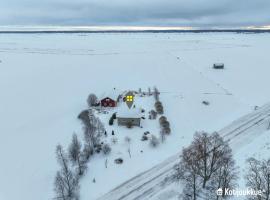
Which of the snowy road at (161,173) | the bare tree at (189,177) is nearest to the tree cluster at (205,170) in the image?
the bare tree at (189,177)

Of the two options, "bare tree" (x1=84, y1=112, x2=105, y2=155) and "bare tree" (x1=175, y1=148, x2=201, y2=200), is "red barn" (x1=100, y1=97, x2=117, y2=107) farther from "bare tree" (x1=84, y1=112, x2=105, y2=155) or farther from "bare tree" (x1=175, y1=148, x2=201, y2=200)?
"bare tree" (x1=175, y1=148, x2=201, y2=200)

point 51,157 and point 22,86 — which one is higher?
point 22,86

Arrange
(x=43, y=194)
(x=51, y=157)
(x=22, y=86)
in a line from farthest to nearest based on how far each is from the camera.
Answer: (x=22, y=86)
(x=51, y=157)
(x=43, y=194)

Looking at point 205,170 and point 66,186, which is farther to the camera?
point 66,186

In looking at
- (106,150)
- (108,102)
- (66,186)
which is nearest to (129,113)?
(108,102)

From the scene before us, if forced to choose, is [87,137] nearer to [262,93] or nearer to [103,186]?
[103,186]

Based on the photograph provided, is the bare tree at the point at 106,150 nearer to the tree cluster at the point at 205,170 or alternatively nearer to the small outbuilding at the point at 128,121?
the small outbuilding at the point at 128,121

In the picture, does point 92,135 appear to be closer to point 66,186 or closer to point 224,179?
point 66,186

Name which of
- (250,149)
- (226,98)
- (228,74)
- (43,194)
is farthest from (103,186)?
(228,74)
